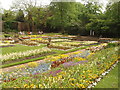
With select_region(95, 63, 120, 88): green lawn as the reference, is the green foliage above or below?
above

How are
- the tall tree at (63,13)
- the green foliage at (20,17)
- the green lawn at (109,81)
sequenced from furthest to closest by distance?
1. the green foliage at (20,17)
2. the tall tree at (63,13)
3. the green lawn at (109,81)

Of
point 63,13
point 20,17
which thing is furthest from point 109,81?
point 20,17

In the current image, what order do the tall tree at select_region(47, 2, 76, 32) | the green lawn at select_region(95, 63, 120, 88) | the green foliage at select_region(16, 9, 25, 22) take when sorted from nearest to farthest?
the green lawn at select_region(95, 63, 120, 88), the tall tree at select_region(47, 2, 76, 32), the green foliage at select_region(16, 9, 25, 22)

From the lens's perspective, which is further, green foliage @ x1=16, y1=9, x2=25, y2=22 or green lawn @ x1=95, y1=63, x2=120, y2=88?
green foliage @ x1=16, y1=9, x2=25, y2=22

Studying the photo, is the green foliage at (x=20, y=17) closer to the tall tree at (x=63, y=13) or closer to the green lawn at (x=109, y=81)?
the tall tree at (x=63, y=13)

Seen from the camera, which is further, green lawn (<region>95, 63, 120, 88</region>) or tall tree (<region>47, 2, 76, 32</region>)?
tall tree (<region>47, 2, 76, 32</region>)

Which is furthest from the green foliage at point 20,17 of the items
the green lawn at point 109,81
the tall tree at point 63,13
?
the green lawn at point 109,81

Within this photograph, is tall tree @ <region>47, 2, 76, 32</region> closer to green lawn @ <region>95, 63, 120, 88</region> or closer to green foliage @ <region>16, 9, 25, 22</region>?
green foliage @ <region>16, 9, 25, 22</region>

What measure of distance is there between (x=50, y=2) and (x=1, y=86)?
3275cm

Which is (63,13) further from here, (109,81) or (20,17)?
(109,81)

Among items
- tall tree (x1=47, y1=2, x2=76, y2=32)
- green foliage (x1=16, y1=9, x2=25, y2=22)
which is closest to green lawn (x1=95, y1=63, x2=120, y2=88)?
tall tree (x1=47, y1=2, x2=76, y2=32)

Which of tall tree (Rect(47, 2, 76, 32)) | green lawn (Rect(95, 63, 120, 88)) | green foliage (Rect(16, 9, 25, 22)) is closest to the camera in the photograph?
green lawn (Rect(95, 63, 120, 88))

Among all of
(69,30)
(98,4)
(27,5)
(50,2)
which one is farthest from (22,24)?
(98,4)

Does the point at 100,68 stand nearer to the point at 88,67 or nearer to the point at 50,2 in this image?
the point at 88,67
